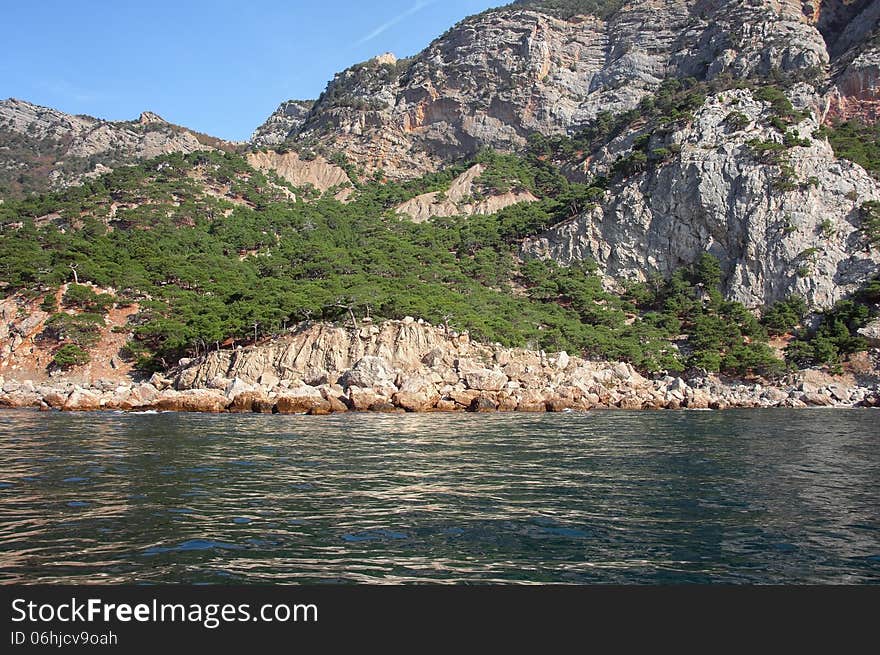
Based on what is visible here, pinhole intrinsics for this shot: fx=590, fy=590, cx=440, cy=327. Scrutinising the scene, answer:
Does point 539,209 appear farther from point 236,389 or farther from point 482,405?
point 236,389

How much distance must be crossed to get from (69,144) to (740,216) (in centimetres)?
14803

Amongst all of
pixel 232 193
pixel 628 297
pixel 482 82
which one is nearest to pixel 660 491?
pixel 628 297

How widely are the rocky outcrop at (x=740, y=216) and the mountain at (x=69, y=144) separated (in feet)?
309

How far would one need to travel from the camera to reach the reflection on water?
6848mm

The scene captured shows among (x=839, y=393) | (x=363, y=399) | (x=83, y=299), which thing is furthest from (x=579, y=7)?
(x=363, y=399)

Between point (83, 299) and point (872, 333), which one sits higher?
point (83, 299)

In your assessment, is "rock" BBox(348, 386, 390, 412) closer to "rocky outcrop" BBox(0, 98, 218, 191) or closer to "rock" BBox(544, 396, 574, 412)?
"rock" BBox(544, 396, 574, 412)

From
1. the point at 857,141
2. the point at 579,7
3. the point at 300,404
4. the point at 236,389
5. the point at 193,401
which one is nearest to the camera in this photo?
the point at 300,404

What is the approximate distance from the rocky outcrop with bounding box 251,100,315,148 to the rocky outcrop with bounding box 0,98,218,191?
29.0 metres

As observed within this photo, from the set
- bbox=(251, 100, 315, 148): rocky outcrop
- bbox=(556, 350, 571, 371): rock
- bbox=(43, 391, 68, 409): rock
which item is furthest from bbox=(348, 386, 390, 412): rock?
bbox=(251, 100, 315, 148): rocky outcrop

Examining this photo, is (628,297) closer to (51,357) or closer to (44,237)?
(51,357)

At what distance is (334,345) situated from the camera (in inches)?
1823

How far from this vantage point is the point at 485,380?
41438 millimetres

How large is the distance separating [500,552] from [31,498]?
324 inches
